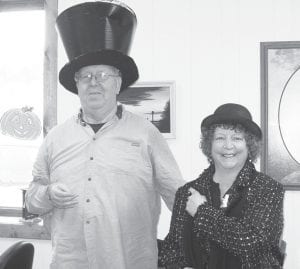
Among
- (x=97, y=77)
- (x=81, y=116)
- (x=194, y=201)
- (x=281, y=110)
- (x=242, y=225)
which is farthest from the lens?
(x=281, y=110)

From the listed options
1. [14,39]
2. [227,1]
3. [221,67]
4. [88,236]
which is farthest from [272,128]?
[14,39]

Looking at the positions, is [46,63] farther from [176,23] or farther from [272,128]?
[272,128]

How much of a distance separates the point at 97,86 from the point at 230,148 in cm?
65

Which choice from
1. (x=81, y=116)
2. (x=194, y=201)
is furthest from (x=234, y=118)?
(x=81, y=116)

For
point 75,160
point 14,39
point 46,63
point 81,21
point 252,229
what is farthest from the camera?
point 14,39

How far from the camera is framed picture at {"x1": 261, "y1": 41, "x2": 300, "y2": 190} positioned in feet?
7.50

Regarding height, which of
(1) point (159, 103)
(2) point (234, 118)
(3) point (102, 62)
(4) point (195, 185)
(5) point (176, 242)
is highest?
(3) point (102, 62)

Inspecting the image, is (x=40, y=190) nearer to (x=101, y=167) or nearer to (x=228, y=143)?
(x=101, y=167)

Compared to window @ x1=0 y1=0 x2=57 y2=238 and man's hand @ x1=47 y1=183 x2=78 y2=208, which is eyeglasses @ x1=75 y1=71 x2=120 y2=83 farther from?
window @ x1=0 y1=0 x2=57 y2=238

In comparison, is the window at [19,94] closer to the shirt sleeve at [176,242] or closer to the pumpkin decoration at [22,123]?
the pumpkin decoration at [22,123]

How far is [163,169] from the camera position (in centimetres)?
174

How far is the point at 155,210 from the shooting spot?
178cm

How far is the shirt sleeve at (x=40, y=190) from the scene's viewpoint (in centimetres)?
171

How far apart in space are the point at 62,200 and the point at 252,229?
30.9 inches
